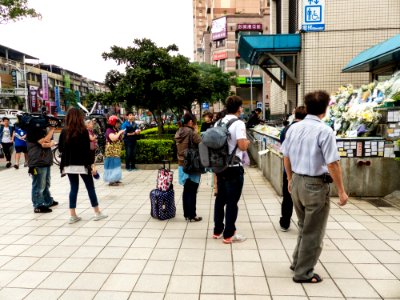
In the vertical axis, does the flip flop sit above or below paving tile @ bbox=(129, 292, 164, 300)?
above

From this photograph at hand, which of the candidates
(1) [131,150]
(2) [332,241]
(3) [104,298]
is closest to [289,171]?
(2) [332,241]

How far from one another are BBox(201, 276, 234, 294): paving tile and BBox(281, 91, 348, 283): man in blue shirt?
0.65m

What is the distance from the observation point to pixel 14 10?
1375 centimetres

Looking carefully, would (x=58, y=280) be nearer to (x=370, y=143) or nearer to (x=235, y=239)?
(x=235, y=239)

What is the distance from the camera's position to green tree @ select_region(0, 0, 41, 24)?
44.6 feet

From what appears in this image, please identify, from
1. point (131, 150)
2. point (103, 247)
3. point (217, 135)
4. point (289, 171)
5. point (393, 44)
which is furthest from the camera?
point (131, 150)

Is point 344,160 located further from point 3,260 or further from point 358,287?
point 3,260

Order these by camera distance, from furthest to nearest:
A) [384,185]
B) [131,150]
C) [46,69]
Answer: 1. [46,69]
2. [131,150]
3. [384,185]

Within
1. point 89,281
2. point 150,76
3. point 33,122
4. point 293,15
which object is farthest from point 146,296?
point 293,15

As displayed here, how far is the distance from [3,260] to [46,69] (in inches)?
2997

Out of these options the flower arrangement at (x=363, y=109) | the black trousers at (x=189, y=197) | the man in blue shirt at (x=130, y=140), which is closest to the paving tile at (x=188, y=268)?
the black trousers at (x=189, y=197)

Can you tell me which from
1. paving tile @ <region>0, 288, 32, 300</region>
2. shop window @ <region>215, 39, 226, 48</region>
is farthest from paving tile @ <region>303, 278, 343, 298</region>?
shop window @ <region>215, 39, 226, 48</region>

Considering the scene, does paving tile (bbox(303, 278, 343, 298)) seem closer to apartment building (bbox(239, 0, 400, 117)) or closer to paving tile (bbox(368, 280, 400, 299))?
paving tile (bbox(368, 280, 400, 299))

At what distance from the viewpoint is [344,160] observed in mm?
6293
